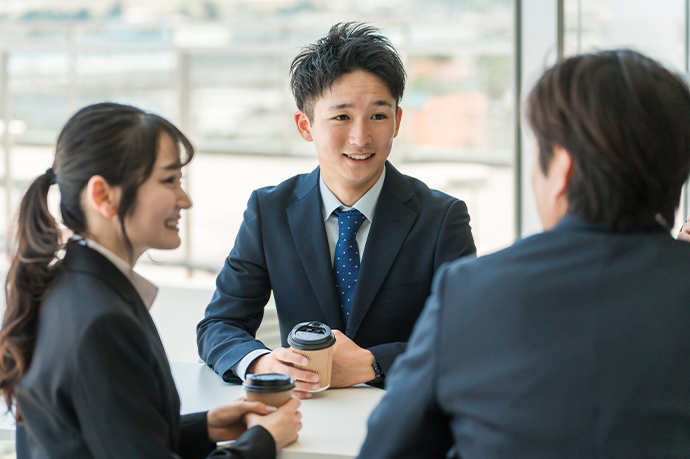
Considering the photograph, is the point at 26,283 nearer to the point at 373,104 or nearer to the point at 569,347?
the point at 569,347

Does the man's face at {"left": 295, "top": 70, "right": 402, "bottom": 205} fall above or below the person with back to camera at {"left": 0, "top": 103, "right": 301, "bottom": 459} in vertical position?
above

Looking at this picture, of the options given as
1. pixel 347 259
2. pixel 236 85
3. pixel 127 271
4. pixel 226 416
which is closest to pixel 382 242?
pixel 347 259

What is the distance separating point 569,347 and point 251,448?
0.62m

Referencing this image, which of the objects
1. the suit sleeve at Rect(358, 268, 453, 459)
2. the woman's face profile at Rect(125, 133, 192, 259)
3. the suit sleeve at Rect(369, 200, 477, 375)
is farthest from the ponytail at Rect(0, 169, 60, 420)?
the suit sleeve at Rect(369, 200, 477, 375)

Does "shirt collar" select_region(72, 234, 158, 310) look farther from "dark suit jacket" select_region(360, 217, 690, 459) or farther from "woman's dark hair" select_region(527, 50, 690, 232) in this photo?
"woman's dark hair" select_region(527, 50, 690, 232)

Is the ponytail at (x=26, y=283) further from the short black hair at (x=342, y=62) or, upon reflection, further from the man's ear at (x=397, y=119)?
the man's ear at (x=397, y=119)

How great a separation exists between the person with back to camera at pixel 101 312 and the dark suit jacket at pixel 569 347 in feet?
A: 1.52

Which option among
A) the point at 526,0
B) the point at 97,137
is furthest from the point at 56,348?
the point at 526,0

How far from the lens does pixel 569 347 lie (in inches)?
38.2

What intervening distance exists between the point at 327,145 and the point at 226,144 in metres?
2.81

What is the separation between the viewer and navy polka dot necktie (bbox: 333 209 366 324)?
6.50 feet

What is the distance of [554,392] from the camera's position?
0.97 metres

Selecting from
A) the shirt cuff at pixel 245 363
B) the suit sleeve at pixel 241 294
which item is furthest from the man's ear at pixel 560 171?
the suit sleeve at pixel 241 294

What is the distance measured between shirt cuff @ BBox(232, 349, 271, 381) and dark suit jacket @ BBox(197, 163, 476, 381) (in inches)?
5.6
